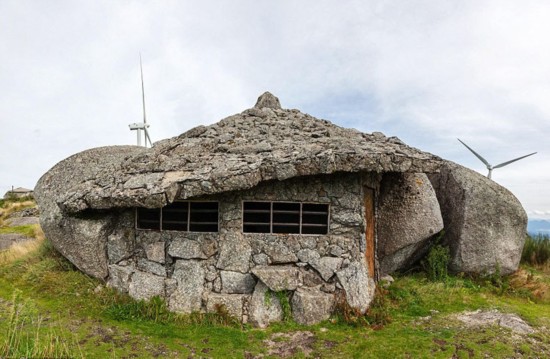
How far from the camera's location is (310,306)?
26.5ft

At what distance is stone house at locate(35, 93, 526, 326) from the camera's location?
8094 mm

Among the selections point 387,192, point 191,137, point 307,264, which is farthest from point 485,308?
point 191,137

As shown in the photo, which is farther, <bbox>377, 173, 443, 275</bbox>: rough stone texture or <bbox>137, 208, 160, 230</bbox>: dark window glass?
<bbox>377, 173, 443, 275</bbox>: rough stone texture

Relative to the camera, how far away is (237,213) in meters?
8.55

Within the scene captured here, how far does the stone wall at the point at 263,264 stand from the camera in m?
8.20

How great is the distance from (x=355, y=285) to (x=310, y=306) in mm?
1162

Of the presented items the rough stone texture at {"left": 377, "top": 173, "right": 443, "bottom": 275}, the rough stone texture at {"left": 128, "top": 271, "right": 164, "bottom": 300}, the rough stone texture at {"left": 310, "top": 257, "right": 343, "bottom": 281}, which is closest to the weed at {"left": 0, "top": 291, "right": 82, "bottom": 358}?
the rough stone texture at {"left": 128, "top": 271, "right": 164, "bottom": 300}

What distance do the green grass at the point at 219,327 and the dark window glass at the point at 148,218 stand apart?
5.52ft

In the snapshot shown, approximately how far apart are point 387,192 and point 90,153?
928cm

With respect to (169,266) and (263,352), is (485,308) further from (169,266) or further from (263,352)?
(169,266)

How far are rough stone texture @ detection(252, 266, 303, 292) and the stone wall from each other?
0.07 ft

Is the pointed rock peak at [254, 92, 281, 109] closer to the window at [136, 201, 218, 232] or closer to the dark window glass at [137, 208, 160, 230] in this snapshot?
the window at [136, 201, 218, 232]

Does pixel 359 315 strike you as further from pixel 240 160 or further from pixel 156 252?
pixel 156 252

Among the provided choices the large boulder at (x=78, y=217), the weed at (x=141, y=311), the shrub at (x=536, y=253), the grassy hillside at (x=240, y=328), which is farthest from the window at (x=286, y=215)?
the shrub at (x=536, y=253)
